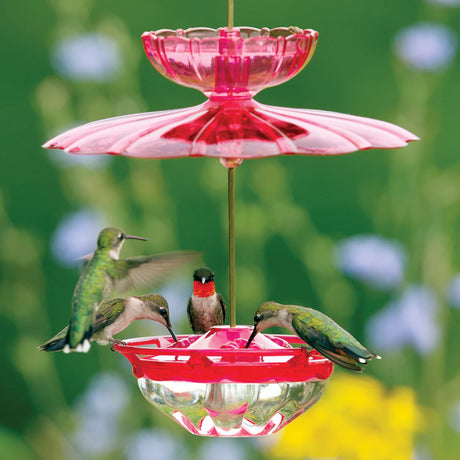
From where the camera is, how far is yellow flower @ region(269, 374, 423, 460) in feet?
10.7

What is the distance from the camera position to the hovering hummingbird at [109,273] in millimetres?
1870

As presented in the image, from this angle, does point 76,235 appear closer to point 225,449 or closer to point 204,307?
point 225,449

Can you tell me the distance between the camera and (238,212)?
365 centimetres

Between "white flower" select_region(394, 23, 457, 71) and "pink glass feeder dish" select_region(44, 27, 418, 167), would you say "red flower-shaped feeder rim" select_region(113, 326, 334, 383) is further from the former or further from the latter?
"white flower" select_region(394, 23, 457, 71)

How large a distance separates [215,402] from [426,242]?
1.96 meters

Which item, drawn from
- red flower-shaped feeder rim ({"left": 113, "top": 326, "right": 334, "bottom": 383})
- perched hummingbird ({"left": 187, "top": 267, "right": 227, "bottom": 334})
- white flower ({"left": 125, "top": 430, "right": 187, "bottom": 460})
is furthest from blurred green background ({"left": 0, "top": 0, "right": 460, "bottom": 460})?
red flower-shaped feeder rim ({"left": 113, "top": 326, "right": 334, "bottom": 383})

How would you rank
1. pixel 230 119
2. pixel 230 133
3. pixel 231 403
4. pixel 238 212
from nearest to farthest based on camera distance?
pixel 230 133 → pixel 230 119 → pixel 231 403 → pixel 238 212

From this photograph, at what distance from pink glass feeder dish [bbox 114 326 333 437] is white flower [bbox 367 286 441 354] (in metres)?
1.72

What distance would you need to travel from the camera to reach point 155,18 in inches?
155

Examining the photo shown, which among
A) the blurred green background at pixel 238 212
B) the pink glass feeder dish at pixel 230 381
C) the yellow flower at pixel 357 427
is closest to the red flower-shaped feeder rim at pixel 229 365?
the pink glass feeder dish at pixel 230 381

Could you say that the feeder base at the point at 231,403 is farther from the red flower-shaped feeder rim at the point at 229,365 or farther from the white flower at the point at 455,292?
the white flower at the point at 455,292

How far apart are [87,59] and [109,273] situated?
209 cm

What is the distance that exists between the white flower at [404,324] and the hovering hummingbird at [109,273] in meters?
1.88

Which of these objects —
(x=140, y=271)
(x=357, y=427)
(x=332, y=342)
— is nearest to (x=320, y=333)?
(x=332, y=342)
